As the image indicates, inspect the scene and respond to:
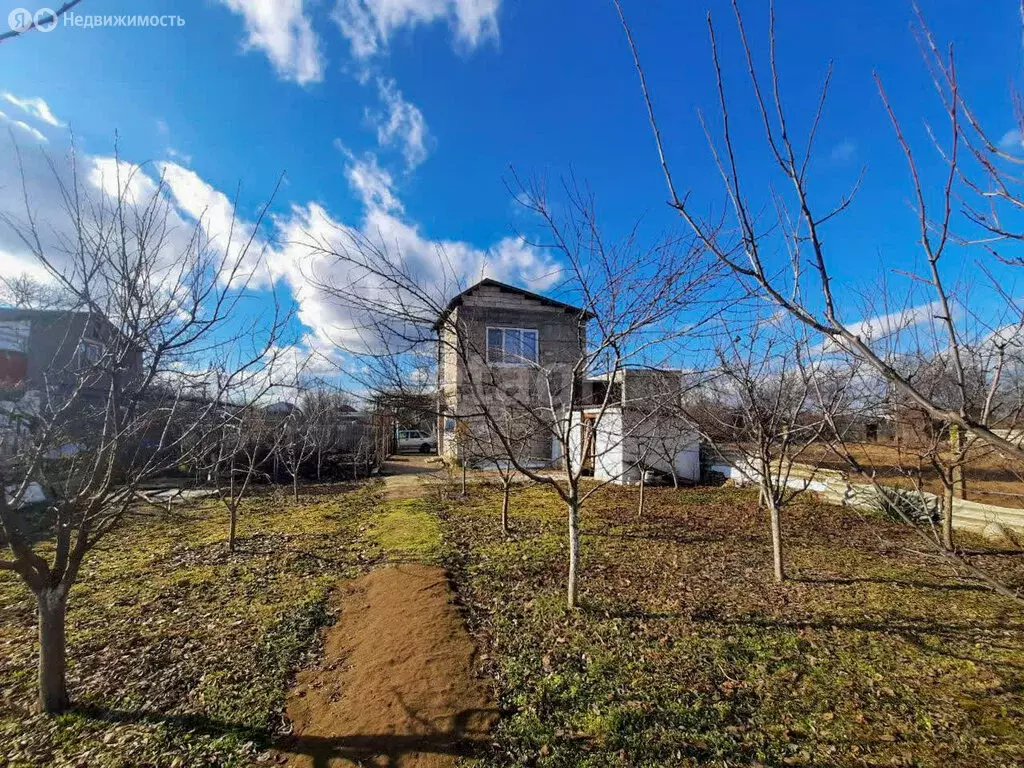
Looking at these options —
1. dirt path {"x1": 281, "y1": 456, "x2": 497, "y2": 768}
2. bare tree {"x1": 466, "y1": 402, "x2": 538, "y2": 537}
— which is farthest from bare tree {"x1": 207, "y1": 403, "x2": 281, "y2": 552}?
dirt path {"x1": 281, "y1": 456, "x2": 497, "y2": 768}

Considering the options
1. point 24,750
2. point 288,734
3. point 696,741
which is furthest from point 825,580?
point 24,750

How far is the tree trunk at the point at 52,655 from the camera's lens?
120 inches

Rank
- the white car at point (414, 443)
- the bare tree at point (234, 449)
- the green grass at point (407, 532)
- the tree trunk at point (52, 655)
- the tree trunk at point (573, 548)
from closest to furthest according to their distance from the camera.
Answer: the tree trunk at point (52, 655) < the tree trunk at point (573, 548) < the bare tree at point (234, 449) < the green grass at point (407, 532) < the white car at point (414, 443)

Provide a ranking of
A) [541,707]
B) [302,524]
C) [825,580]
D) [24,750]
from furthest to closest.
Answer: [302,524], [825,580], [541,707], [24,750]

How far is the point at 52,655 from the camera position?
10.2 ft

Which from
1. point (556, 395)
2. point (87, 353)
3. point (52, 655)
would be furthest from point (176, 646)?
point (556, 395)

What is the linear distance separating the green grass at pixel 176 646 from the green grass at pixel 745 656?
182 centimetres

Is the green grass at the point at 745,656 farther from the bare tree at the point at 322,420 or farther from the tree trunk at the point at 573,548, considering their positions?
the bare tree at the point at 322,420

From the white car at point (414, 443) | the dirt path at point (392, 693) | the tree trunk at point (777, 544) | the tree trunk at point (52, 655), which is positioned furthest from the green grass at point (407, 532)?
the white car at point (414, 443)

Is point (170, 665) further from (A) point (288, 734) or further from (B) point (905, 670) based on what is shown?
(B) point (905, 670)

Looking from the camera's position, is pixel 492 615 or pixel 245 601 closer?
pixel 492 615

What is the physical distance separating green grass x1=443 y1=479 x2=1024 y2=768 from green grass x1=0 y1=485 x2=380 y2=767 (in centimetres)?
182

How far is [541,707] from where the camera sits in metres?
3.24

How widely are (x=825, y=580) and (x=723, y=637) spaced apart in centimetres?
244
